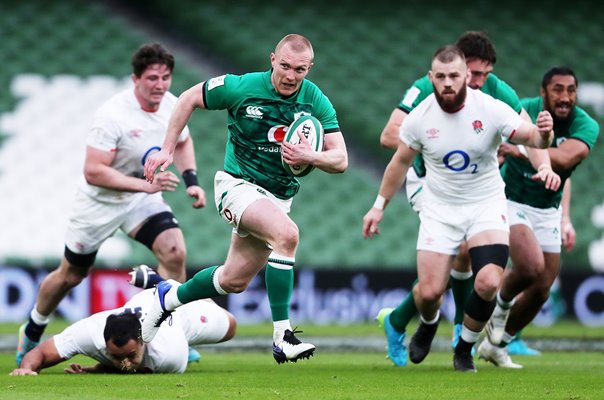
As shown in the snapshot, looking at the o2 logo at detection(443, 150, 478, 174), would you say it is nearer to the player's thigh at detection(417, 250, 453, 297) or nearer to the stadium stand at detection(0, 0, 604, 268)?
the player's thigh at detection(417, 250, 453, 297)

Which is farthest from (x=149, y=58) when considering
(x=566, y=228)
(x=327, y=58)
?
(x=327, y=58)

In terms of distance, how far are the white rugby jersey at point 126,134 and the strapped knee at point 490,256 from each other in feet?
8.72

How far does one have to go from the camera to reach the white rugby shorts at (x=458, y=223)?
7742mm

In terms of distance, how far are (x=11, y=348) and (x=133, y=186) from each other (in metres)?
2.88

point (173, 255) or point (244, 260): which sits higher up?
point (244, 260)

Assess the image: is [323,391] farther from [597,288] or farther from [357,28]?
[357,28]

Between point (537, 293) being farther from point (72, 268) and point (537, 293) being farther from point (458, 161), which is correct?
point (72, 268)

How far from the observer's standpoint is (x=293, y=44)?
6.66 m

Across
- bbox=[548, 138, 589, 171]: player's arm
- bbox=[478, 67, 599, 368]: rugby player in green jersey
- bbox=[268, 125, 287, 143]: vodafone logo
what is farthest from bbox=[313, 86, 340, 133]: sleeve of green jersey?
bbox=[548, 138, 589, 171]: player's arm

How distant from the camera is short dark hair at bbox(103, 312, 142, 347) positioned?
22.6 feet

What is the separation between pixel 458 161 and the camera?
7770 millimetres

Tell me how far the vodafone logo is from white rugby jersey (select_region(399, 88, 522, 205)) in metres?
1.24

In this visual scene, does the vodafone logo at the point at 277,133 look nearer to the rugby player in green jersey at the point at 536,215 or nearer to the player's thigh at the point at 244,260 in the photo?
the player's thigh at the point at 244,260

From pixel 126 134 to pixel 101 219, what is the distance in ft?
2.45
